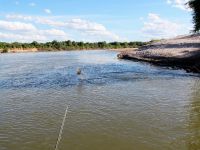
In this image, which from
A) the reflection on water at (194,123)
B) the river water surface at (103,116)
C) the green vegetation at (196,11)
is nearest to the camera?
the reflection on water at (194,123)

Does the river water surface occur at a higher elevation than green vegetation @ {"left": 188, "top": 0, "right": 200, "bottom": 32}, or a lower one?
lower

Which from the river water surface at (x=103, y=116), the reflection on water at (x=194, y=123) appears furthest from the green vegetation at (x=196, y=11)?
the reflection on water at (x=194, y=123)

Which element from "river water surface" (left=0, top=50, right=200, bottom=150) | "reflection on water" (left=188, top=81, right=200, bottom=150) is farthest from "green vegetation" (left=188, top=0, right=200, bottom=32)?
"reflection on water" (left=188, top=81, right=200, bottom=150)

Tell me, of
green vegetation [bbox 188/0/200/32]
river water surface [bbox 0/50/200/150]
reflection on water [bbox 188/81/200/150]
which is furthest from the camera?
green vegetation [bbox 188/0/200/32]

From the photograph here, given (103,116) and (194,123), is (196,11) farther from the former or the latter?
(103,116)

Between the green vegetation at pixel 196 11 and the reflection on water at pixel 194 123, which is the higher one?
the green vegetation at pixel 196 11

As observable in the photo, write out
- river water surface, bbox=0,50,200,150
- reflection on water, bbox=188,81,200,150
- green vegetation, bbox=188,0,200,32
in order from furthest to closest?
green vegetation, bbox=188,0,200,32, river water surface, bbox=0,50,200,150, reflection on water, bbox=188,81,200,150

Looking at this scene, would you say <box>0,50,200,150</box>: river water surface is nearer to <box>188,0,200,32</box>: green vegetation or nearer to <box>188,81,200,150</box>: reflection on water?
<box>188,81,200,150</box>: reflection on water

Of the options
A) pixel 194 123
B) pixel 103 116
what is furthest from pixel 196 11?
pixel 103 116

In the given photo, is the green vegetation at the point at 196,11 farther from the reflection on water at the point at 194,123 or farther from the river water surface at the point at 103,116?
the reflection on water at the point at 194,123

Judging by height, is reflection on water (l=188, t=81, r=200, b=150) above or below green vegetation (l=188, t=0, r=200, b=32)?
below

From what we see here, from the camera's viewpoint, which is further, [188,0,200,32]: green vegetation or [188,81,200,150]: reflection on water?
[188,0,200,32]: green vegetation

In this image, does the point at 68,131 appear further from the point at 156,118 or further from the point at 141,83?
the point at 141,83

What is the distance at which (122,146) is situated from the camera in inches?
714
